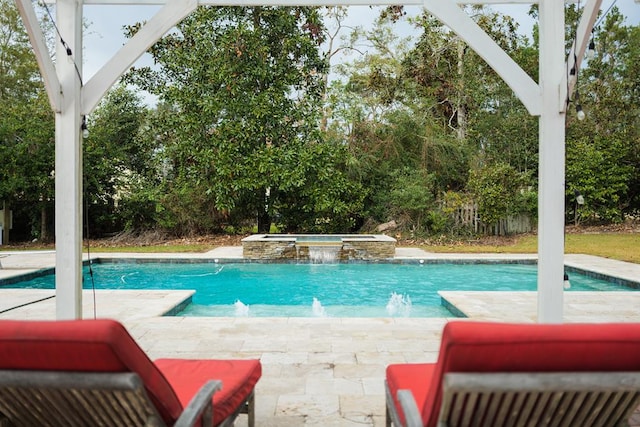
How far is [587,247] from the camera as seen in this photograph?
42.4 ft

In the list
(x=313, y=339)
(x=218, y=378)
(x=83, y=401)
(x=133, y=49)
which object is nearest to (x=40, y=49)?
(x=133, y=49)

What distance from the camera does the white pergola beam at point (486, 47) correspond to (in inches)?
154

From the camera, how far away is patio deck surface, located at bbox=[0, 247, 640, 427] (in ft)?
10.2

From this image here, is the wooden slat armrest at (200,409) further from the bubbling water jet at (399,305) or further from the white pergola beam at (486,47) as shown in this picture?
the bubbling water jet at (399,305)

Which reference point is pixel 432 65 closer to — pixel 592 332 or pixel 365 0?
pixel 365 0

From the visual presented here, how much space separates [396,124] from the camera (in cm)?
1622

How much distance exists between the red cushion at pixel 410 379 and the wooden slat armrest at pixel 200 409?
2.39ft

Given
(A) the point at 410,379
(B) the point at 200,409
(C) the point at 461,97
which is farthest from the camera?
(C) the point at 461,97

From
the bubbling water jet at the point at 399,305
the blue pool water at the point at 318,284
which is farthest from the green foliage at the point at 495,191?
the bubbling water jet at the point at 399,305

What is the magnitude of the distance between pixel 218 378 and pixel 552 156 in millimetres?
2969

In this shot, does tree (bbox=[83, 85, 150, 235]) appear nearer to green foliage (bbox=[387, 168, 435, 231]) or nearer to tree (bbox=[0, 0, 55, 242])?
tree (bbox=[0, 0, 55, 242])

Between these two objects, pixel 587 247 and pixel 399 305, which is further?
pixel 587 247

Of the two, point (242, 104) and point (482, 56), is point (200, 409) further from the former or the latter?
point (242, 104)

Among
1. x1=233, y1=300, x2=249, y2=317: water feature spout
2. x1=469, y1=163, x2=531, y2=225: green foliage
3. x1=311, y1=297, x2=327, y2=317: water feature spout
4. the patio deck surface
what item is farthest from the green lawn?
x1=233, y1=300, x2=249, y2=317: water feature spout
